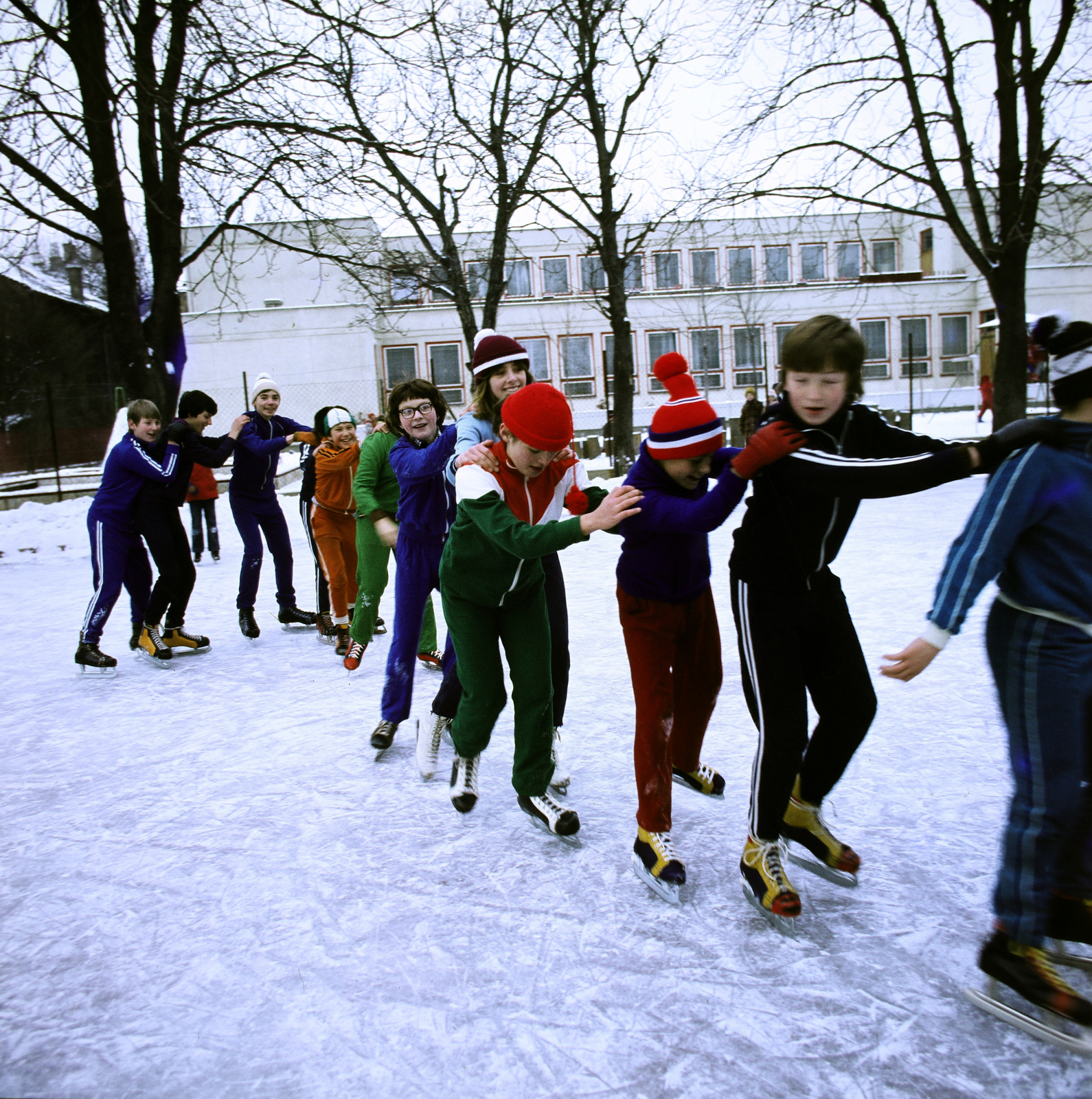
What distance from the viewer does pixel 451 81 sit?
12359 mm

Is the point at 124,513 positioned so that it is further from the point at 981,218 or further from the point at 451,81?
the point at 981,218

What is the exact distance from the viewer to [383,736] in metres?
3.61

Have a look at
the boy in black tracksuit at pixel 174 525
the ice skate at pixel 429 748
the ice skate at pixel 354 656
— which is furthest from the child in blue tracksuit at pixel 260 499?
the ice skate at pixel 429 748

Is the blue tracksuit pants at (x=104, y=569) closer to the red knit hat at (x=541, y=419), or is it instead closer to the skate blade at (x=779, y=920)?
the red knit hat at (x=541, y=419)

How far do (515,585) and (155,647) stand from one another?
3.67 meters

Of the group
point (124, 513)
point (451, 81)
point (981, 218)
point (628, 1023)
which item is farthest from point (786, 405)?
point (451, 81)

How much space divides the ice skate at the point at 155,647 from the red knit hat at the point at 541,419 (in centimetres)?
390

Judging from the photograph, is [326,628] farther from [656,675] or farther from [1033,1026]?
[1033,1026]

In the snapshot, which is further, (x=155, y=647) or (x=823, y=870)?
(x=155, y=647)

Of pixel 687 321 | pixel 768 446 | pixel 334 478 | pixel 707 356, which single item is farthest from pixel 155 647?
pixel 687 321

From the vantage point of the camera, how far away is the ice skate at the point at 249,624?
594 centimetres

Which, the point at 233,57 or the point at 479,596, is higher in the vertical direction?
the point at 233,57

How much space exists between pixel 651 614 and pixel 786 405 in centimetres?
71

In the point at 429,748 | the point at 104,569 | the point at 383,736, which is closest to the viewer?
the point at 429,748
